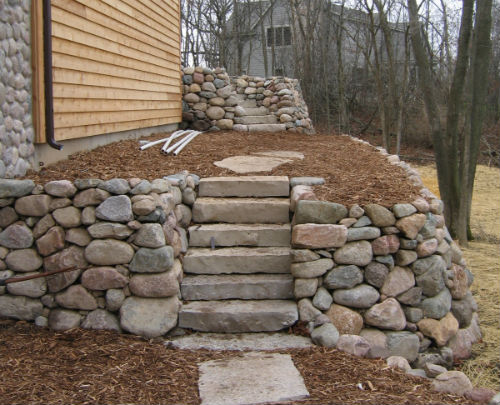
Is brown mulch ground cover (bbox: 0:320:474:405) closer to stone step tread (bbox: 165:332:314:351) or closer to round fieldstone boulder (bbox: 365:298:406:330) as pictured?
stone step tread (bbox: 165:332:314:351)

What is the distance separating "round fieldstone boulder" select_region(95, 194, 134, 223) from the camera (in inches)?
156

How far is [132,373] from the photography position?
3.27m

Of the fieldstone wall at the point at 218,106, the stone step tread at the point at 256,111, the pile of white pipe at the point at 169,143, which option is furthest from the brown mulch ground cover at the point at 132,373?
the stone step tread at the point at 256,111

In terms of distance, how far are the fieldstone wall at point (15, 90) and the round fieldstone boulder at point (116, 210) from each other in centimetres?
94

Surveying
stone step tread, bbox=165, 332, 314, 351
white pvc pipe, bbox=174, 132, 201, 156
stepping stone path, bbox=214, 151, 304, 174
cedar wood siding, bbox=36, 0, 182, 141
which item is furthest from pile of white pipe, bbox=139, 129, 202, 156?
stone step tread, bbox=165, 332, 314, 351

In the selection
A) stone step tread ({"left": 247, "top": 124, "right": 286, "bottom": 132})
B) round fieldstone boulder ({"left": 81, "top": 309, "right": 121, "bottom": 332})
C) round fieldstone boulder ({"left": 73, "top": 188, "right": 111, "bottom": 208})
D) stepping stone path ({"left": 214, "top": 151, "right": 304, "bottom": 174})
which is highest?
stone step tread ({"left": 247, "top": 124, "right": 286, "bottom": 132})

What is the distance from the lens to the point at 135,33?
7766mm

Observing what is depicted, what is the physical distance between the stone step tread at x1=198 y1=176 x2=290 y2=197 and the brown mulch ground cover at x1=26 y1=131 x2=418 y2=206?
1.04 feet

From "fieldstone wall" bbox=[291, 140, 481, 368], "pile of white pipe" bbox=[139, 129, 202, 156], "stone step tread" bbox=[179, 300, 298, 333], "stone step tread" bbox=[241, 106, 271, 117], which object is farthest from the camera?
"stone step tread" bbox=[241, 106, 271, 117]

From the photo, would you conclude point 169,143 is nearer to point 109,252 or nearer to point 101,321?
point 109,252

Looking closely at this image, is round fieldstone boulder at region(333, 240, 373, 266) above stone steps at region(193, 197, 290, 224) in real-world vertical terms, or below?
below

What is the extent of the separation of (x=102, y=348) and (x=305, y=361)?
140cm

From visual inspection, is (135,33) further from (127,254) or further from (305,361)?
(305,361)

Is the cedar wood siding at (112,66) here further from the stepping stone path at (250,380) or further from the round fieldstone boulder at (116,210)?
the stepping stone path at (250,380)
